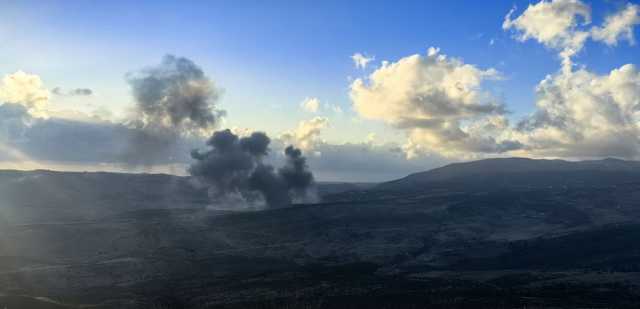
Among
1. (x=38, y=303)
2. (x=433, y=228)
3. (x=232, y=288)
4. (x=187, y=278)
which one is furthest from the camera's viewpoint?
(x=433, y=228)

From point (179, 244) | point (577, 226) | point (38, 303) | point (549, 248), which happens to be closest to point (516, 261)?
point (549, 248)

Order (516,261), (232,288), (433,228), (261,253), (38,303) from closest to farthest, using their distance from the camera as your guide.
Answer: (38,303) < (232,288) < (516,261) < (261,253) < (433,228)

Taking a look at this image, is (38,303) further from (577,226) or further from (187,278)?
(577,226)

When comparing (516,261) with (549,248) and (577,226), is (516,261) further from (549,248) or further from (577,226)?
(577,226)

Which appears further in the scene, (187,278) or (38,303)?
(187,278)

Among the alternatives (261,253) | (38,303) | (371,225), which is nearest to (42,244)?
(261,253)

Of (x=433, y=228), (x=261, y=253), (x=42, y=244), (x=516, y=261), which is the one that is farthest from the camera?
(x=433, y=228)

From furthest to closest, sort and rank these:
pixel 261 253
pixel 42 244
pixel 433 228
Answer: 1. pixel 433 228
2. pixel 42 244
3. pixel 261 253

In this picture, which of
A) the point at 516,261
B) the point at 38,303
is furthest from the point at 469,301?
the point at 38,303

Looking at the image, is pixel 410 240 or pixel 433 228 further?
pixel 433 228
